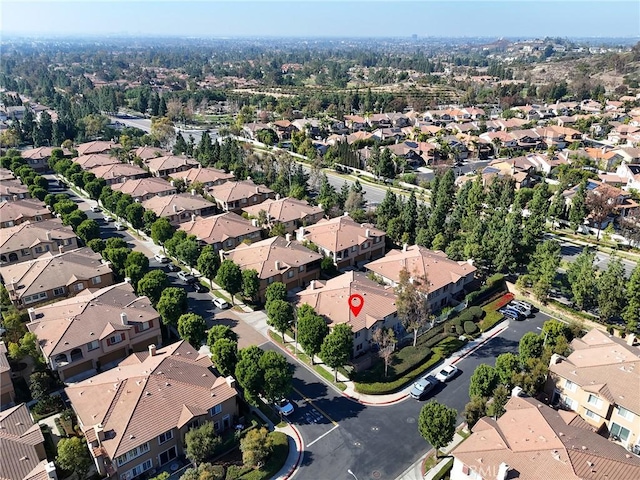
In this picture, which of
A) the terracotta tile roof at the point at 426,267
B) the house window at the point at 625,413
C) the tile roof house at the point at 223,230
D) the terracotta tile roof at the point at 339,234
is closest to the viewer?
the house window at the point at 625,413

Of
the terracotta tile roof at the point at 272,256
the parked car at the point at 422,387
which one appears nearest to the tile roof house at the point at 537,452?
the parked car at the point at 422,387

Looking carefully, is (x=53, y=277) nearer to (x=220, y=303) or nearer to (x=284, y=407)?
(x=220, y=303)

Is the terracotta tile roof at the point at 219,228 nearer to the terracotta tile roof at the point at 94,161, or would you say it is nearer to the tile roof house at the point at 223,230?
the tile roof house at the point at 223,230

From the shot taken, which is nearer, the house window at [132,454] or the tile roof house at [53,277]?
the house window at [132,454]

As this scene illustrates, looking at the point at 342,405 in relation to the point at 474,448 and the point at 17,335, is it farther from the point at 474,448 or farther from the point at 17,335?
the point at 17,335

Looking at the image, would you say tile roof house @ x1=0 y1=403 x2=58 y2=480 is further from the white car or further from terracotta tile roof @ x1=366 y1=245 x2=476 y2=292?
terracotta tile roof @ x1=366 y1=245 x2=476 y2=292

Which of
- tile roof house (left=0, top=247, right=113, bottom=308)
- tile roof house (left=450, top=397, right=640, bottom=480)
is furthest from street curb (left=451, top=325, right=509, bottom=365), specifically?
tile roof house (left=0, top=247, right=113, bottom=308)

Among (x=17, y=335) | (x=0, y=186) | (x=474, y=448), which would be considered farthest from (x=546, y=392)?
(x=0, y=186)
